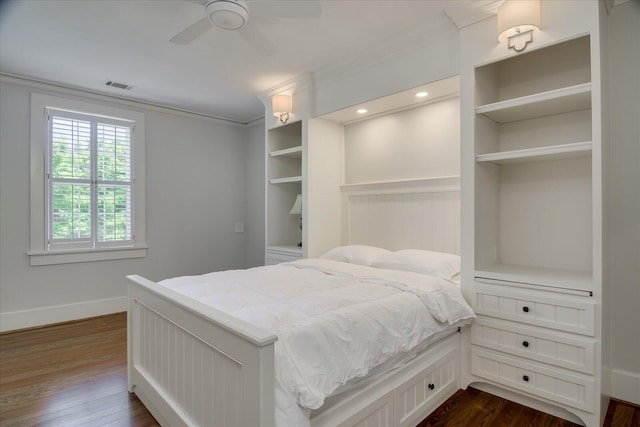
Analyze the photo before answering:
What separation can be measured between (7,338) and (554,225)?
16.0 ft

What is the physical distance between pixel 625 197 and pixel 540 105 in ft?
2.63

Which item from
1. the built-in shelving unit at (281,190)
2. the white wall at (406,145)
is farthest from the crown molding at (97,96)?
the white wall at (406,145)

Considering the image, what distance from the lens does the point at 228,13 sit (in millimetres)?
1887

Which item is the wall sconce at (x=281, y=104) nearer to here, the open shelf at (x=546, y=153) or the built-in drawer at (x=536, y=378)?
the open shelf at (x=546, y=153)

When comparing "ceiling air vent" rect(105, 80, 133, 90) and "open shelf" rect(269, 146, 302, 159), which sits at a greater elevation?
"ceiling air vent" rect(105, 80, 133, 90)

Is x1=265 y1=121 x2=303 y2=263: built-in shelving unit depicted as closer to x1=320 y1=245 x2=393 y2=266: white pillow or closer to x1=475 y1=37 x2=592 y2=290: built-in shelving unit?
x1=320 y1=245 x2=393 y2=266: white pillow

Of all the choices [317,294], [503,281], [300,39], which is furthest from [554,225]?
[300,39]

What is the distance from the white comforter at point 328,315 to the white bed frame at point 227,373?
0.14 metres

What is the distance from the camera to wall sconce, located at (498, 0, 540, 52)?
194 centimetres

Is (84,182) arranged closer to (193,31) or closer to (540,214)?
(193,31)

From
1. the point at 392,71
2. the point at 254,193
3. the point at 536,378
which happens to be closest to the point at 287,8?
the point at 392,71

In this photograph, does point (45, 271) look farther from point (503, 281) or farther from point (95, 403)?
point (503, 281)

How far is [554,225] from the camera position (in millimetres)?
2367

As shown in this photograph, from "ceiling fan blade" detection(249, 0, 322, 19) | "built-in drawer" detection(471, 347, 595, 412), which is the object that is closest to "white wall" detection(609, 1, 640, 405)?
"built-in drawer" detection(471, 347, 595, 412)
